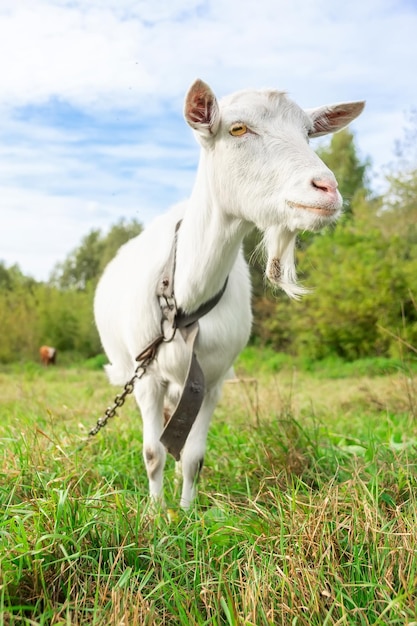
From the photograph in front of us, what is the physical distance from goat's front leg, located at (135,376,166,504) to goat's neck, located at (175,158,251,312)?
485 mm

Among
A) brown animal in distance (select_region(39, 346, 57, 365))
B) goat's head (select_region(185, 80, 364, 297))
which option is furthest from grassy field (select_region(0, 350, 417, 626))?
brown animal in distance (select_region(39, 346, 57, 365))

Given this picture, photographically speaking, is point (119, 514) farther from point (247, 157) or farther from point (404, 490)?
point (247, 157)

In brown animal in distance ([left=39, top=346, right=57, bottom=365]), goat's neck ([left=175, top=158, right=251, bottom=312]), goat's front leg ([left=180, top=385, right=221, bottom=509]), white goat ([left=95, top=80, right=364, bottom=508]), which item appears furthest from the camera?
brown animal in distance ([left=39, top=346, right=57, bottom=365])

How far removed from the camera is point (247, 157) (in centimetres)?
257

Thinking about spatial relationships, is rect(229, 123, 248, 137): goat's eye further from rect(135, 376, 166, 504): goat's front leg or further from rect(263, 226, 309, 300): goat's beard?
rect(135, 376, 166, 504): goat's front leg

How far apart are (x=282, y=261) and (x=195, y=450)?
1059 mm

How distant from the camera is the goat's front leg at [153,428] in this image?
3.20m

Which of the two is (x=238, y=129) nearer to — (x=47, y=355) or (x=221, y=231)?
(x=221, y=231)

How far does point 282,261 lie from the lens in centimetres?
282

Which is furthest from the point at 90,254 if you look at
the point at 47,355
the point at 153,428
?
the point at 153,428

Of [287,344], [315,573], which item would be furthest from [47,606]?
[287,344]

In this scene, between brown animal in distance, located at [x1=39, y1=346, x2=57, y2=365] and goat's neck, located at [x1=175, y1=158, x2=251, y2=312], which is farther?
brown animal in distance, located at [x1=39, y1=346, x2=57, y2=365]

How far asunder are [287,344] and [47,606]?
17.0 m

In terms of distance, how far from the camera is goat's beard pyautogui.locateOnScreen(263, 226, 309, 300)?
106 inches
